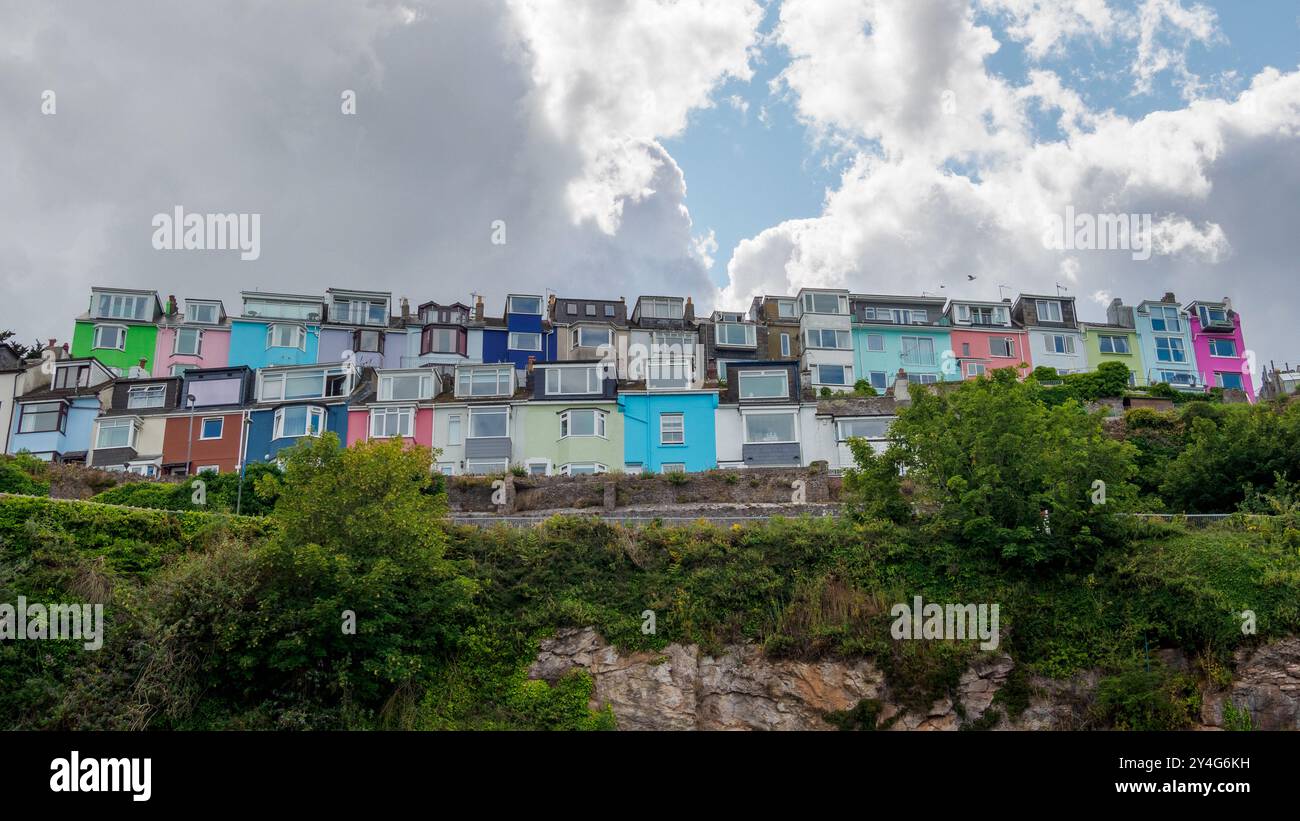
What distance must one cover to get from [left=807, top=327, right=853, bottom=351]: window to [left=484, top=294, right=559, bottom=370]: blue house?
52.8 ft

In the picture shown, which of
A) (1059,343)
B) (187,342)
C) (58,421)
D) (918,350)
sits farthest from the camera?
(1059,343)

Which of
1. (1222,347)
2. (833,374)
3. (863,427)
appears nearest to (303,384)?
(863,427)

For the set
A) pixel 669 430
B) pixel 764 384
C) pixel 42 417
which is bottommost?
pixel 669 430

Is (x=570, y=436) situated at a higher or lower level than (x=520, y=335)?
lower

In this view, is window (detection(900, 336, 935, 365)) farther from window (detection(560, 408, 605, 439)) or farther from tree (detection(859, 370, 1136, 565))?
tree (detection(859, 370, 1136, 565))

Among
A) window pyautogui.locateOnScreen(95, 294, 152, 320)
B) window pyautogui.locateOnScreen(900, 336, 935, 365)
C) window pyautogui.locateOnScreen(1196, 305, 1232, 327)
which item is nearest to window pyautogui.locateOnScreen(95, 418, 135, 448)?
window pyautogui.locateOnScreen(95, 294, 152, 320)

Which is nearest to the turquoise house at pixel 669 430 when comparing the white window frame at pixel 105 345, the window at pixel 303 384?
the window at pixel 303 384

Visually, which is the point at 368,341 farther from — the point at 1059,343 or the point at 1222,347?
the point at 1222,347

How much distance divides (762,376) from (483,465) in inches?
601

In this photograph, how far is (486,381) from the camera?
6016 centimetres

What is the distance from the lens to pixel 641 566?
33125 mm

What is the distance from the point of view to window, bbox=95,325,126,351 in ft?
221

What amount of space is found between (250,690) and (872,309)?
53.5 meters
